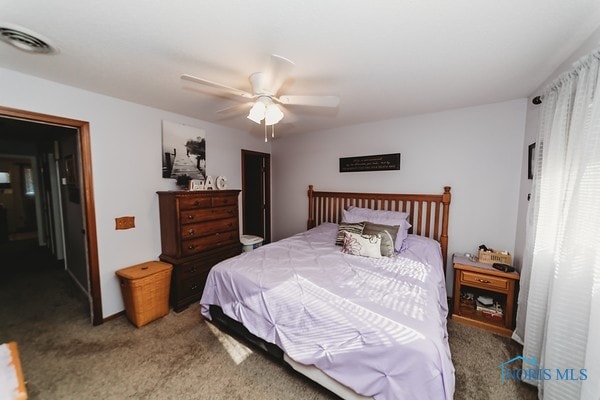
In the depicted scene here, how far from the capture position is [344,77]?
6.24 feet

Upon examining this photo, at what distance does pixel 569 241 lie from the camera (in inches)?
52.6

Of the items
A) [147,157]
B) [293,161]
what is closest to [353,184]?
[293,161]

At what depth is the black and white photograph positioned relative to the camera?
2.84 metres

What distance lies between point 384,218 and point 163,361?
2.66 metres

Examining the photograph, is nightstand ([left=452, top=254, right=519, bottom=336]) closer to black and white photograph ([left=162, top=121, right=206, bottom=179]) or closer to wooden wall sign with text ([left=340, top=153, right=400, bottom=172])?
wooden wall sign with text ([left=340, top=153, right=400, bottom=172])

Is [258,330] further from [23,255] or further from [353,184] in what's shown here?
[23,255]

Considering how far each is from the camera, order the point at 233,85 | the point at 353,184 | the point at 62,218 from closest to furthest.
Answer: the point at 233,85
the point at 353,184
the point at 62,218

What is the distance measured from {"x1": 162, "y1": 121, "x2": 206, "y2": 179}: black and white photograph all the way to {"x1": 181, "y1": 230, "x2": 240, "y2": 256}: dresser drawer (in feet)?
2.95

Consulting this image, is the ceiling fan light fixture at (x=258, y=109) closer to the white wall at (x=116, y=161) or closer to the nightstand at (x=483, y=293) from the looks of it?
the white wall at (x=116, y=161)

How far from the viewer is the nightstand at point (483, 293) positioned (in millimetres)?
2170

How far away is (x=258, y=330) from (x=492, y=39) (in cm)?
259

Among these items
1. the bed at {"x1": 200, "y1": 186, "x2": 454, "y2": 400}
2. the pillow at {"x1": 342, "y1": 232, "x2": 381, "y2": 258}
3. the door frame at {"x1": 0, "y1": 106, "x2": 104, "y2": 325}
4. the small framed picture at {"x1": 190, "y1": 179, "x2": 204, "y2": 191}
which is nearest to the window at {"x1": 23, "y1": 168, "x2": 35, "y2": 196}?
the door frame at {"x1": 0, "y1": 106, "x2": 104, "y2": 325}

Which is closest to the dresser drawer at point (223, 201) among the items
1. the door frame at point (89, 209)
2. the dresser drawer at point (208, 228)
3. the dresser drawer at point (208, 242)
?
the dresser drawer at point (208, 228)

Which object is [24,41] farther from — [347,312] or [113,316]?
[347,312]
